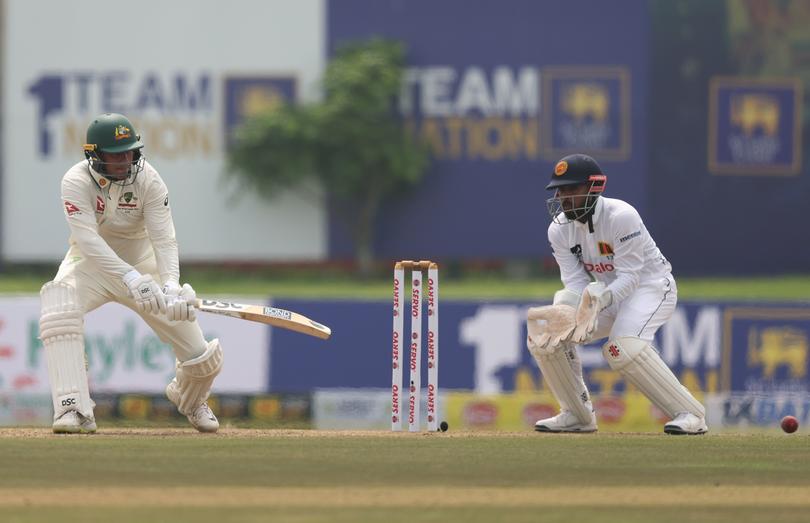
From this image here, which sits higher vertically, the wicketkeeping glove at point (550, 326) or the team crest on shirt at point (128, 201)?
the team crest on shirt at point (128, 201)

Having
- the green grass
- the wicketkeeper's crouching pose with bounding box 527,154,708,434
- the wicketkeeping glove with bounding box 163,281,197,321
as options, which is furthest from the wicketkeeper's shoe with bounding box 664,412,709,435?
the green grass

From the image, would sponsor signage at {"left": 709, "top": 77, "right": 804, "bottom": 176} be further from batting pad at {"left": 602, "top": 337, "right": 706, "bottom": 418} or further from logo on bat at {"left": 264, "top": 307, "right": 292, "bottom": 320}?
logo on bat at {"left": 264, "top": 307, "right": 292, "bottom": 320}

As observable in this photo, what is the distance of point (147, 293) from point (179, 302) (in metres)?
0.15

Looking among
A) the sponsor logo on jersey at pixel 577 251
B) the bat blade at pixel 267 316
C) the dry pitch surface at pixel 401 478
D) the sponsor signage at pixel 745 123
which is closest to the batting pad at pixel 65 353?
the dry pitch surface at pixel 401 478

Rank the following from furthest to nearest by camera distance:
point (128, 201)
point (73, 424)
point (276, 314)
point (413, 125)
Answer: point (413, 125) < point (276, 314) < point (128, 201) < point (73, 424)

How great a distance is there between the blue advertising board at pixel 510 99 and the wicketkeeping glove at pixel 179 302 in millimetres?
11343

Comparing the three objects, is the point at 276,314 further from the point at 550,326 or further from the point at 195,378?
the point at 550,326

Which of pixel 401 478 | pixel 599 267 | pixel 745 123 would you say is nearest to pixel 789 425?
pixel 599 267

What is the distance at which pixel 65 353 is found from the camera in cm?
777

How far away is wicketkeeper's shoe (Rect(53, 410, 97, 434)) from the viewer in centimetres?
775

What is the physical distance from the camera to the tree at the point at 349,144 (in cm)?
1881

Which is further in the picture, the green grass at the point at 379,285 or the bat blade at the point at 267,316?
the green grass at the point at 379,285

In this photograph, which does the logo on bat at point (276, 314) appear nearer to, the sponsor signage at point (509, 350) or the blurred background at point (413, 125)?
the sponsor signage at point (509, 350)

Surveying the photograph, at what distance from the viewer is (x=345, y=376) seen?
1299 centimetres
